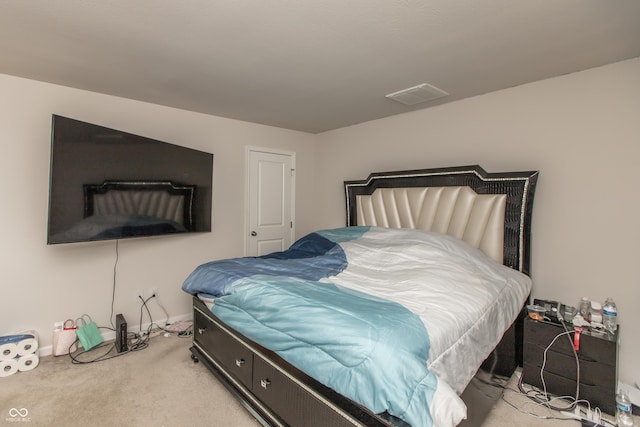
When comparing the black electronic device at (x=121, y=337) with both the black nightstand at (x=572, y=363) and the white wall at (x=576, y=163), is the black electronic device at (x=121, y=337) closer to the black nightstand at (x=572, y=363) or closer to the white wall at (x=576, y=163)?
the black nightstand at (x=572, y=363)

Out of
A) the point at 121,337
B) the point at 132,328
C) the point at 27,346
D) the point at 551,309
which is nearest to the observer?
the point at 551,309

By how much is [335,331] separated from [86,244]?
2702mm

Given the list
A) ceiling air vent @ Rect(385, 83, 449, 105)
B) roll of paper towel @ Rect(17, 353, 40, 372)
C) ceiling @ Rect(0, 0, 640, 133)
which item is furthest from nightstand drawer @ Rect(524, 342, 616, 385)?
roll of paper towel @ Rect(17, 353, 40, 372)

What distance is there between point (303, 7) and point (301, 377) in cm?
187

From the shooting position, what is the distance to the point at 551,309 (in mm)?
2316

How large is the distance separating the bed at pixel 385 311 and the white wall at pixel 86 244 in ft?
3.54

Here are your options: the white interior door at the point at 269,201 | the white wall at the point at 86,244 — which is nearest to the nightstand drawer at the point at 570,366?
the white interior door at the point at 269,201

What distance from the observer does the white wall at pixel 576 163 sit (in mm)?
2119

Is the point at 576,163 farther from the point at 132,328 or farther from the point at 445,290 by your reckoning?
the point at 132,328

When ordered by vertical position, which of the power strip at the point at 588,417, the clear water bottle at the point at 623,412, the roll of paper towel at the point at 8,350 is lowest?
the power strip at the point at 588,417

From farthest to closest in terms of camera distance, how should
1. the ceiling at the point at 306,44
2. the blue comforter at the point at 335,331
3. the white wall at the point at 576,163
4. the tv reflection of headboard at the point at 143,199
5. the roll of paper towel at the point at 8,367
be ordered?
the tv reflection of headboard at the point at 143,199, the roll of paper towel at the point at 8,367, the white wall at the point at 576,163, the ceiling at the point at 306,44, the blue comforter at the point at 335,331

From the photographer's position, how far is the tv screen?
2.19m

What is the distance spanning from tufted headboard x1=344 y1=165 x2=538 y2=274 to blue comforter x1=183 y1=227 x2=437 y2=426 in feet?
4.35

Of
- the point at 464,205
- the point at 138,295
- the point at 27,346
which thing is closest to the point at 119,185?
the point at 138,295
